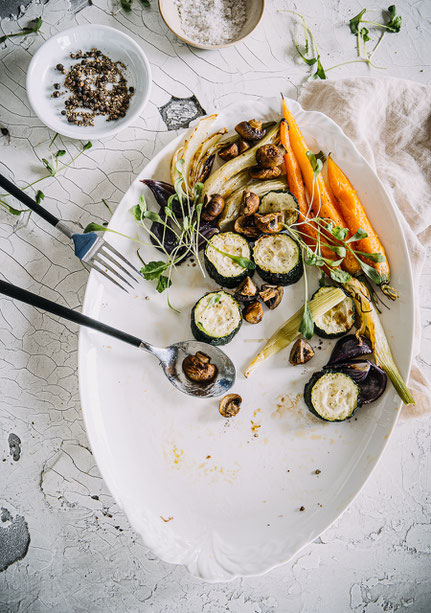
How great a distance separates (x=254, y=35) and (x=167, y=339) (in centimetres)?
184

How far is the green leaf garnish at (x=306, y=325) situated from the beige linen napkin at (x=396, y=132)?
68 centimetres

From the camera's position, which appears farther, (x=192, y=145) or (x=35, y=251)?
(x=35, y=251)

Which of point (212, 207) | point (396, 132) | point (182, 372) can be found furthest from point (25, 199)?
point (396, 132)

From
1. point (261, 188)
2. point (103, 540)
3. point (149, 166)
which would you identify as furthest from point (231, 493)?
point (149, 166)

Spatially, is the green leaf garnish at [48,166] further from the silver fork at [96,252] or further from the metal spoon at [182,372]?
the metal spoon at [182,372]

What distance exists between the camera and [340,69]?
2.73 m

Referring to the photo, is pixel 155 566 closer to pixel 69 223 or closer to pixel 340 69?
pixel 69 223

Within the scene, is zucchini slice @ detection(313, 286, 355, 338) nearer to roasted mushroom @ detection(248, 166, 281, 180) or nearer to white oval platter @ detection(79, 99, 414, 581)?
white oval platter @ detection(79, 99, 414, 581)

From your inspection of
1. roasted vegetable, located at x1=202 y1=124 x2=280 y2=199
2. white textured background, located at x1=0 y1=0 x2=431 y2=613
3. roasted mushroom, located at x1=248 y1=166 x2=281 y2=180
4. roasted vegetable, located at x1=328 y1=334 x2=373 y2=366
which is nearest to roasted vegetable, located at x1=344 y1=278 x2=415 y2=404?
roasted vegetable, located at x1=328 y1=334 x2=373 y2=366

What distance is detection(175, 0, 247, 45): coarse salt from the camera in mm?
2557

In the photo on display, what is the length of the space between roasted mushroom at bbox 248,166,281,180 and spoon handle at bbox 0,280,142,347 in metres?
1.03

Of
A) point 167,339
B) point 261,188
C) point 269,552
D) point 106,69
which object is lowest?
point 269,552

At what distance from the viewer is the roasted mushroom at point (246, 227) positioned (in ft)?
7.72

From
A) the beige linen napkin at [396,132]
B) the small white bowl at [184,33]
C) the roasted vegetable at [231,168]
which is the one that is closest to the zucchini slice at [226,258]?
the roasted vegetable at [231,168]
